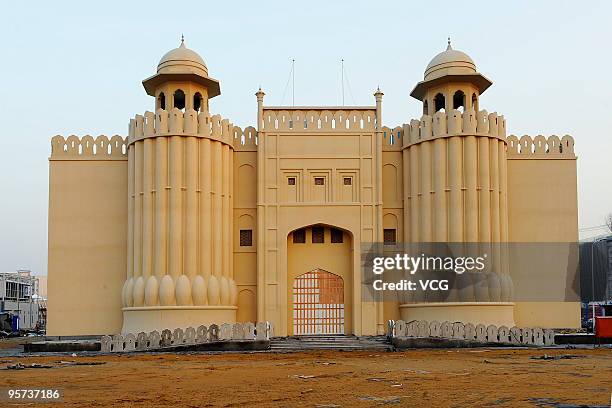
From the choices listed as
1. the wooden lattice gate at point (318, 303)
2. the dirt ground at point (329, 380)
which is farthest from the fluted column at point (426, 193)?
the dirt ground at point (329, 380)

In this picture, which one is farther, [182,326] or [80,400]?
[182,326]

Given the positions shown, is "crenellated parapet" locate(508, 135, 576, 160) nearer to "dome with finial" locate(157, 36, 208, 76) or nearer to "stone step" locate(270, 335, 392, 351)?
"stone step" locate(270, 335, 392, 351)

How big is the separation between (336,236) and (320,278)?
6.65ft

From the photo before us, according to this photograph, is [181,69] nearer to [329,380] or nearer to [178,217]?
[178,217]

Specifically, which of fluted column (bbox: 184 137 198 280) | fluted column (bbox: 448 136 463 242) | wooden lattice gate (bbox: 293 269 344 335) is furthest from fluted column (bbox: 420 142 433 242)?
fluted column (bbox: 184 137 198 280)

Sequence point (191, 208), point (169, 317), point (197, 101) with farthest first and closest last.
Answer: point (197, 101), point (191, 208), point (169, 317)

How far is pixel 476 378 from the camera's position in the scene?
1670cm

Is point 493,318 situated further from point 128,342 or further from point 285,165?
point 128,342

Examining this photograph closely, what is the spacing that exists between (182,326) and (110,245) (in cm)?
557

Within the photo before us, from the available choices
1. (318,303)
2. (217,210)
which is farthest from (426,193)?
(217,210)

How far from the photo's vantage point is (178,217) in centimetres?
3106

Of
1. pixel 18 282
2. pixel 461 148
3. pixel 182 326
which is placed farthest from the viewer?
pixel 18 282

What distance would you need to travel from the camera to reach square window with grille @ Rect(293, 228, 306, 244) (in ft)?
112

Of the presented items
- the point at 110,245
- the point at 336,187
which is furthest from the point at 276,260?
the point at 110,245
